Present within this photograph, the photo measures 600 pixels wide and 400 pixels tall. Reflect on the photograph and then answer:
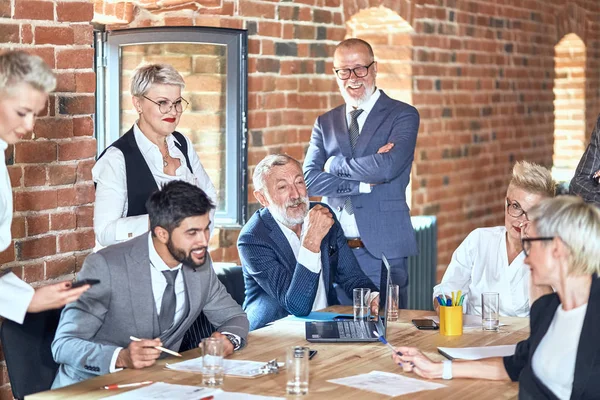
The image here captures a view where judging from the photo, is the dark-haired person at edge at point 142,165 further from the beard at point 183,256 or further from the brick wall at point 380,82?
the beard at point 183,256

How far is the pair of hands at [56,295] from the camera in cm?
266

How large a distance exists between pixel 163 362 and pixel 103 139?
176 cm

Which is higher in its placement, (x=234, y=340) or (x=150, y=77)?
(x=150, y=77)

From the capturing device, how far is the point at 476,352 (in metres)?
3.04

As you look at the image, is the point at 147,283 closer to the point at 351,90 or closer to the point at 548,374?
the point at 548,374

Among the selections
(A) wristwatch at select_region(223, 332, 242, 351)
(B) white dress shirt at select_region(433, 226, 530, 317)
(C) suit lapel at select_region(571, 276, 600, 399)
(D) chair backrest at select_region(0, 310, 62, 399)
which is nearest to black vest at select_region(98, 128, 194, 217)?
(D) chair backrest at select_region(0, 310, 62, 399)

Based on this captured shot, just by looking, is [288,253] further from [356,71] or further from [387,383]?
[387,383]

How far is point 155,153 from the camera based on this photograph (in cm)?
361

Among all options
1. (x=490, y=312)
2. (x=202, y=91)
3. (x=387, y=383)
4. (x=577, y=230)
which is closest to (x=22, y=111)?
(x=387, y=383)

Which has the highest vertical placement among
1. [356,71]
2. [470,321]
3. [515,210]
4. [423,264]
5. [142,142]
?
[356,71]

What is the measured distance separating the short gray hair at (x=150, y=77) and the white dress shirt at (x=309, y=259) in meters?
0.70

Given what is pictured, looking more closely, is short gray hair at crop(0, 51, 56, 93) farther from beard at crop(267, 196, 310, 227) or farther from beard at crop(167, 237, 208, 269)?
beard at crop(267, 196, 310, 227)

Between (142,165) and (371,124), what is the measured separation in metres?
1.42

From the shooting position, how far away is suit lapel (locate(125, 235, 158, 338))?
299cm
